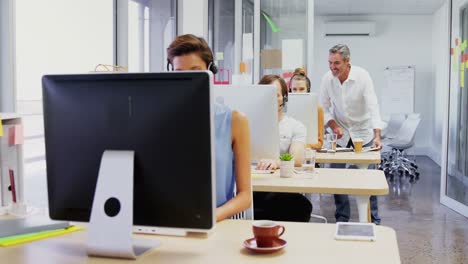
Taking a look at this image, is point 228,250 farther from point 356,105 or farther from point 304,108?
point 356,105

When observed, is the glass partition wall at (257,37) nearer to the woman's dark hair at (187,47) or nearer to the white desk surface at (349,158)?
the white desk surface at (349,158)

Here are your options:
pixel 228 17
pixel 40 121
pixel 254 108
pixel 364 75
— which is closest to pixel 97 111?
pixel 40 121

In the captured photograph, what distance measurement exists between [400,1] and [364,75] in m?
4.99

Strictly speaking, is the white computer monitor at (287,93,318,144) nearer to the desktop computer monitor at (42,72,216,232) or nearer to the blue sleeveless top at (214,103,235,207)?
the blue sleeveless top at (214,103,235,207)

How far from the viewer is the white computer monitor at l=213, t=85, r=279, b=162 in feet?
8.57

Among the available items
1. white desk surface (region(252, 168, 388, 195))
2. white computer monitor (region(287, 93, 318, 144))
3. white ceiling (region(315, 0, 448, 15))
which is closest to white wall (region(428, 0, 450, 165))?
white ceiling (region(315, 0, 448, 15))

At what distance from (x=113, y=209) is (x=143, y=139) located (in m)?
0.20

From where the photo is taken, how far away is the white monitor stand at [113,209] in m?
1.34

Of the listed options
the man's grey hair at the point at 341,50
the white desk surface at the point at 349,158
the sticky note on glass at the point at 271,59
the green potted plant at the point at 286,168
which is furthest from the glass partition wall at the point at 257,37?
the green potted plant at the point at 286,168

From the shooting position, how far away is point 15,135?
82.0 inches

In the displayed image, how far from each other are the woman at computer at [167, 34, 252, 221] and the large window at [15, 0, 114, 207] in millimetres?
602

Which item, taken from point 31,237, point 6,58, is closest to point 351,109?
point 6,58

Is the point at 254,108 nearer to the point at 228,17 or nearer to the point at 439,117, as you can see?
the point at 228,17

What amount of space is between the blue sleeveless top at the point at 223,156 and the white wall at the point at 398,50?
27.0ft
